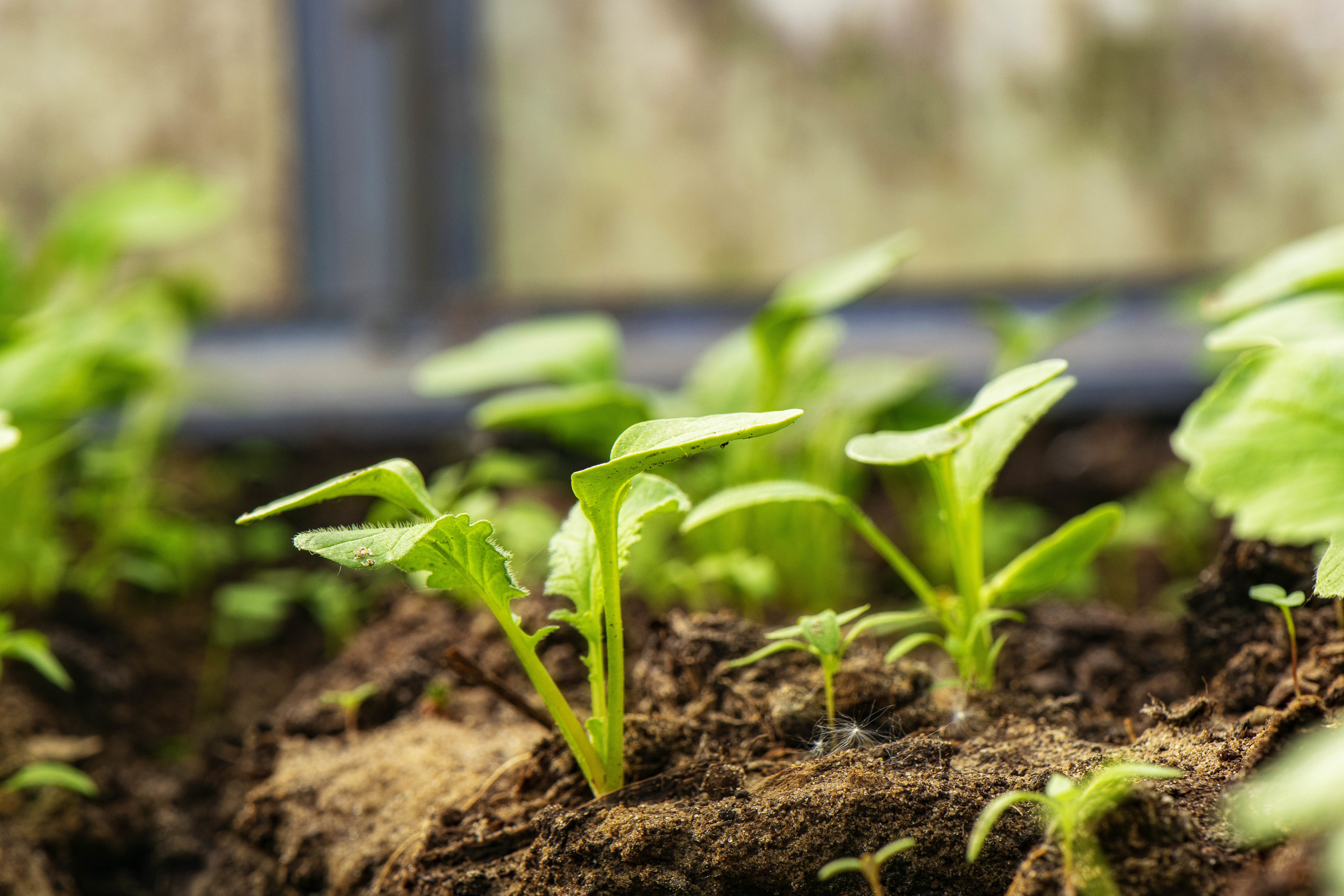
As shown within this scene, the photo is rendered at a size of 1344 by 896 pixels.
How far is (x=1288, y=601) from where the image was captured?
0.58 metres

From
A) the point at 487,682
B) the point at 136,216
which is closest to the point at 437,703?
the point at 487,682

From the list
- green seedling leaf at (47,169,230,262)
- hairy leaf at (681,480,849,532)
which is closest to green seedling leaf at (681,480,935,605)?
hairy leaf at (681,480,849,532)

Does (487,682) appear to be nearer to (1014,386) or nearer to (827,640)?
(827,640)

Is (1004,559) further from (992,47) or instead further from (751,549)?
(992,47)

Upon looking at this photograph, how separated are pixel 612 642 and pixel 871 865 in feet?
0.63

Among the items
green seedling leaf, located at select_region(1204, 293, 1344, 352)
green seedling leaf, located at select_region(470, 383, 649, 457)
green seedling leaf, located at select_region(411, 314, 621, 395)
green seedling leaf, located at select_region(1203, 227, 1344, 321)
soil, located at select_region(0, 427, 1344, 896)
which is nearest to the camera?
soil, located at select_region(0, 427, 1344, 896)

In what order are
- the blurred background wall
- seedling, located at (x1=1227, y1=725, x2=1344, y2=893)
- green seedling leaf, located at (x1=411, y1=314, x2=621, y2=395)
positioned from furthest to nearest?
the blurred background wall → green seedling leaf, located at (x1=411, y1=314, x2=621, y2=395) → seedling, located at (x1=1227, y1=725, x2=1344, y2=893)

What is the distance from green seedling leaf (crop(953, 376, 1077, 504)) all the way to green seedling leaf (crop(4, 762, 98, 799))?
72 centimetres

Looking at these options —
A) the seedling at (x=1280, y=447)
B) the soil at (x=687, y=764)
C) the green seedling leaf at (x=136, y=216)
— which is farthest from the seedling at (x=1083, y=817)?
the green seedling leaf at (x=136, y=216)

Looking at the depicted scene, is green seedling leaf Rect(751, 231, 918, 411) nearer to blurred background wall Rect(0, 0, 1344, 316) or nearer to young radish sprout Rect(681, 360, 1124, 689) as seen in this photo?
young radish sprout Rect(681, 360, 1124, 689)

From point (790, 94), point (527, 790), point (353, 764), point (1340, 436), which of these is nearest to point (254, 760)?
point (353, 764)

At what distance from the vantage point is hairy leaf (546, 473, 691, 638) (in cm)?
57

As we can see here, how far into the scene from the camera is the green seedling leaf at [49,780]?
791 millimetres

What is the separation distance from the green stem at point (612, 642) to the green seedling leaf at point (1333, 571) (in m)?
0.36
